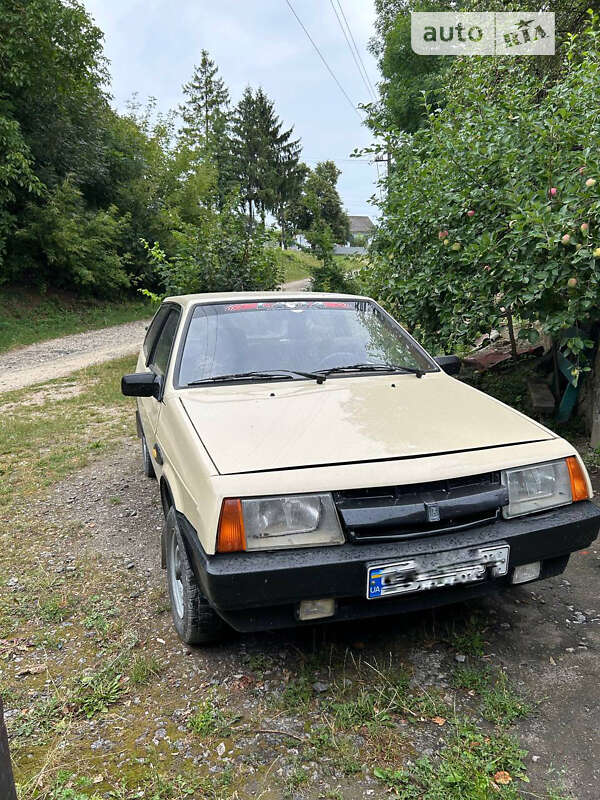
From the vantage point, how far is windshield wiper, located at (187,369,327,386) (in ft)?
10.2

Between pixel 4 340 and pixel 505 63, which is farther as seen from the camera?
pixel 4 340

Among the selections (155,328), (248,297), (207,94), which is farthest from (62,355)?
(207,94)

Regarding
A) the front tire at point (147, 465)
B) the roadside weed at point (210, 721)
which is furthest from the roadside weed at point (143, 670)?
the front tire at point (147, 465)

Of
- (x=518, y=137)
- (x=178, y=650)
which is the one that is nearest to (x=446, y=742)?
(x=178, y=650)

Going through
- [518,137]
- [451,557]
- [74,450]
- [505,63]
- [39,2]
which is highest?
[39,2]

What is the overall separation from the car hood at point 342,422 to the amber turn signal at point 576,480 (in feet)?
0.53

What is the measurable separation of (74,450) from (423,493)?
467 cm

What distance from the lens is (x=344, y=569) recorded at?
2.11m

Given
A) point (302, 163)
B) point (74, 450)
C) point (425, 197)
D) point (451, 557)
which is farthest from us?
point (302, 163)

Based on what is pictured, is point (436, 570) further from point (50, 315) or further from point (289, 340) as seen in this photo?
point (50, 315)

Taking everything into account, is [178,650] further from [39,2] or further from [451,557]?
[39,2]

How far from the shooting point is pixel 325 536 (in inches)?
85.9

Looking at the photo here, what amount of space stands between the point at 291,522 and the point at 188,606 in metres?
0.70

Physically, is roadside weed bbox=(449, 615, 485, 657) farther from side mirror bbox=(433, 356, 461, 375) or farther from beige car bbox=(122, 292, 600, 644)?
side mirror bbox=(433, 356, 461, 375)
